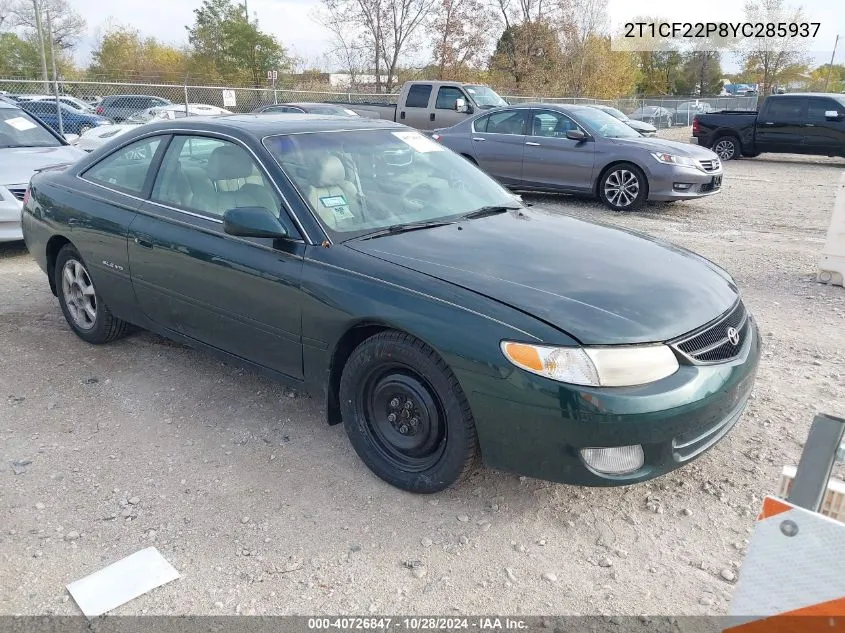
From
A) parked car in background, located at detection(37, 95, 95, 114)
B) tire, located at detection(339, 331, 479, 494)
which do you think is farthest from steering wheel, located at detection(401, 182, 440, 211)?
parked car in background, located at detection(37, 95, 95, 114)

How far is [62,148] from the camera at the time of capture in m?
8.29

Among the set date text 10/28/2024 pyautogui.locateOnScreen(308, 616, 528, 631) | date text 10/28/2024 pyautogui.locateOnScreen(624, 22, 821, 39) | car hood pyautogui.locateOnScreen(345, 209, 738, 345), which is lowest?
date text 10/28/2024 pyautogui.locateOnScreen(308, 616, 528, 631)

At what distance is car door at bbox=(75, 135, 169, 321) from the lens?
165 inches

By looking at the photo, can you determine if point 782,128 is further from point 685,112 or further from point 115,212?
point 115,212

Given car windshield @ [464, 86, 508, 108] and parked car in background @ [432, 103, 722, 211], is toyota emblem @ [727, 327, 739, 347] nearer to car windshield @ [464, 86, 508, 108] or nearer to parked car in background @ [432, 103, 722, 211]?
parked car in background @ [432, 103, 722, 211]

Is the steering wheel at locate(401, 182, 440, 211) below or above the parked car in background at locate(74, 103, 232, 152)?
above

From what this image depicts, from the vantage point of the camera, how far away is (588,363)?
8.53 ft

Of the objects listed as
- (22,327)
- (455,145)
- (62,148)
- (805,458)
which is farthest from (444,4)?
Result: (805,458)

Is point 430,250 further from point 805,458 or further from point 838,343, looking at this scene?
point 838,343

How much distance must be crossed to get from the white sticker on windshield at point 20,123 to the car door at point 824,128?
1595cm

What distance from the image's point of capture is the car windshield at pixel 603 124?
10453 millimetres

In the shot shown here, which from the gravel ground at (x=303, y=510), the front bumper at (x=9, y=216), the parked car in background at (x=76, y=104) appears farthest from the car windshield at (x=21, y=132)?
the parked car in background at (x=76, y=104)

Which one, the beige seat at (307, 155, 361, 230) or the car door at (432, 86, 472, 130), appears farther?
the car door at (432, 86, 472, 130)

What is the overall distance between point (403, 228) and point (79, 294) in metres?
2.61
